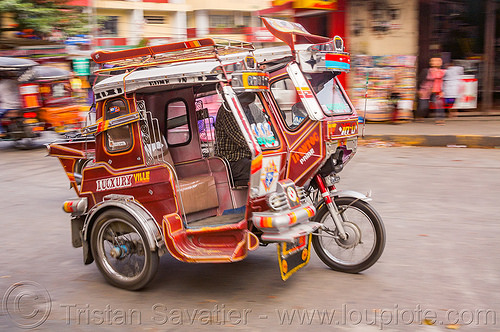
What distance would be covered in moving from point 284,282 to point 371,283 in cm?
80

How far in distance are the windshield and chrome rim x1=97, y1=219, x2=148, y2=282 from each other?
7.57 ft

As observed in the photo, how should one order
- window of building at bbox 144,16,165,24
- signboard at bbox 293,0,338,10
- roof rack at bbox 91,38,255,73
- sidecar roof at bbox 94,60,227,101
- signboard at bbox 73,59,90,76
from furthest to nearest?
window of building at bbox 144,16,165,24, signboard at bbox 73,59,90,76, signboard at bbox 293,0,338,10, roof rack at bbox 91,38,255,73, sidecar roof at bbox 94,60,227,101

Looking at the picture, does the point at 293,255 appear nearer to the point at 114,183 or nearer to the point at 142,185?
the point at 142,185

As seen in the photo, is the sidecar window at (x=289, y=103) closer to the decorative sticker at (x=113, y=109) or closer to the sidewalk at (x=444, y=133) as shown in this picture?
the decorative sticker at (x=113, y=109)

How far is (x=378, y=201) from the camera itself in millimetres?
7910

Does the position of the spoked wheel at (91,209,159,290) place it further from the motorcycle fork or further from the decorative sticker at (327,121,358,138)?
the decorative sticker at (327,121,358,138)

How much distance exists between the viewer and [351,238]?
508 centimetres

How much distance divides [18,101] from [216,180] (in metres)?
10.2

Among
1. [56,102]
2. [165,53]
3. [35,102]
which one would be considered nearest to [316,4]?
[56,102]

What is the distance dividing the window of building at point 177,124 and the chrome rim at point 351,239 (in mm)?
1850

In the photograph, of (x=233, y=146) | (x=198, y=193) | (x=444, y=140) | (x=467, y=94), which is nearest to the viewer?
(x=198, y=193)

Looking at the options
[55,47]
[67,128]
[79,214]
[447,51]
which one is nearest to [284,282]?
[79,214]

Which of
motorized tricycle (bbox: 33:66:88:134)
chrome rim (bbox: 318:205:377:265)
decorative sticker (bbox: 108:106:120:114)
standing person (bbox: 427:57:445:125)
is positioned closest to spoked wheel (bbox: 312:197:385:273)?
chrome rim (bbox: 318:205:377:265)

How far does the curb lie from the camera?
481 inches
